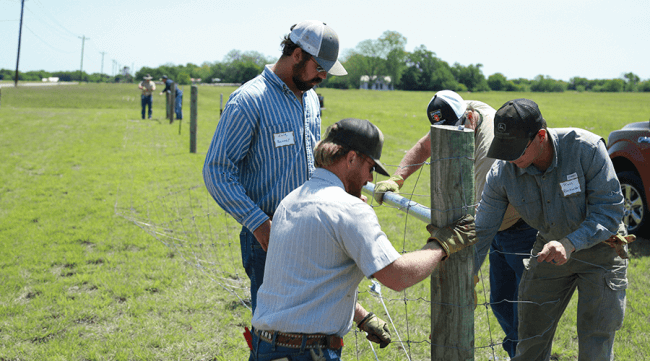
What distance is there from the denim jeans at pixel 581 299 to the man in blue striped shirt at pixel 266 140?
1.57 m

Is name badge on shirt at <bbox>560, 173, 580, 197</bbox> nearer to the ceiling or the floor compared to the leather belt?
nearer to the ceiling

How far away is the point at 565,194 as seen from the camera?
2574 mm

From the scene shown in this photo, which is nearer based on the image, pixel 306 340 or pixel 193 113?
pixel 306 340

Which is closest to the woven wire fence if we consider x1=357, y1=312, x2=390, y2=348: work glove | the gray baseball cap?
x1=357, y1=312, x2=390, y2=348: work glove

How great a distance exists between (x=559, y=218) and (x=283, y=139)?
161 centimetres

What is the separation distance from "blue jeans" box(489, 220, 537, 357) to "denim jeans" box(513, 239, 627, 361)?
259mm

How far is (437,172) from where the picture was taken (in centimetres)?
→ 225

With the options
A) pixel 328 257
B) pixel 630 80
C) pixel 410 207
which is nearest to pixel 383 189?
pixel 410 207

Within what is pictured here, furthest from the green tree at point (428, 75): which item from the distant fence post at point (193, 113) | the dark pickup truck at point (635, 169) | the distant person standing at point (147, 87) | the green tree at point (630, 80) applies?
the dark pickup truck at point (635, 169)

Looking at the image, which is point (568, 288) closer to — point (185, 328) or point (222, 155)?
point (222, 155)

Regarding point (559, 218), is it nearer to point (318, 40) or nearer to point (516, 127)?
point (516, 127)

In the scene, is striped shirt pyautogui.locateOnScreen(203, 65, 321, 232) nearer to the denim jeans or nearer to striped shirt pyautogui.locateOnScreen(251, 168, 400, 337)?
striped shirt pyautogui.locateOnScreen(251, 168, 400, 337)

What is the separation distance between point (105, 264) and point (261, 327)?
428 centimetres

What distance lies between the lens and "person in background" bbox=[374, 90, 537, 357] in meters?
2.98
